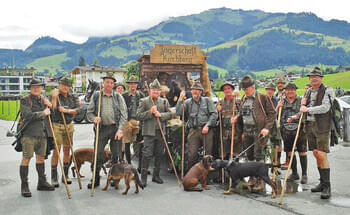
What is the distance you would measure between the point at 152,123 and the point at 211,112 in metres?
1.29

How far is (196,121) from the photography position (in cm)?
754

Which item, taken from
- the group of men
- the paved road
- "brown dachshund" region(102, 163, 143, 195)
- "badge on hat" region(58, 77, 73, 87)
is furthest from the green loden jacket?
"badge on hat" region(58, 77, 73, 87)

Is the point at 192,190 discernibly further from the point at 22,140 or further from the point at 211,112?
the point at 22,140

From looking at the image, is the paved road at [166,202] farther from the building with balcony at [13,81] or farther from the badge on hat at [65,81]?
the building with balcony at [13,81]

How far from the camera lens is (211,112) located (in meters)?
7.56

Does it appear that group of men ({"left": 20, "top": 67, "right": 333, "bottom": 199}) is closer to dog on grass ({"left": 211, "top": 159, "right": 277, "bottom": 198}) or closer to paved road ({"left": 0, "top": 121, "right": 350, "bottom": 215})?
paved road ({"left": 0, "top": 121, "right": 350, "bottom": 215})

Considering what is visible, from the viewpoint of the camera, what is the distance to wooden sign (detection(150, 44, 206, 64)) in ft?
35.1

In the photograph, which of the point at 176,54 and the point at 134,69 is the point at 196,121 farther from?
the point at 134,69

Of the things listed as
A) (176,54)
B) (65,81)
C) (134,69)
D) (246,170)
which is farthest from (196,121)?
(134,69)

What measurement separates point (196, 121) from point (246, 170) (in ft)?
5.19

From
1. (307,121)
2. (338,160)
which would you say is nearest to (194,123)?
(307,121)

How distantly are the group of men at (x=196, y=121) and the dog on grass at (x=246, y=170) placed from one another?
21.1 inches

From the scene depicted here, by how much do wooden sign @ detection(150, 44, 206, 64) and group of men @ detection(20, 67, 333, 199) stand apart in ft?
10.2

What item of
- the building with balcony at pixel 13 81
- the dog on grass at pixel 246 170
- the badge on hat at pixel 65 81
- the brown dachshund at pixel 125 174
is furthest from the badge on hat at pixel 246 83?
the building with balcony at pixel 13 81
